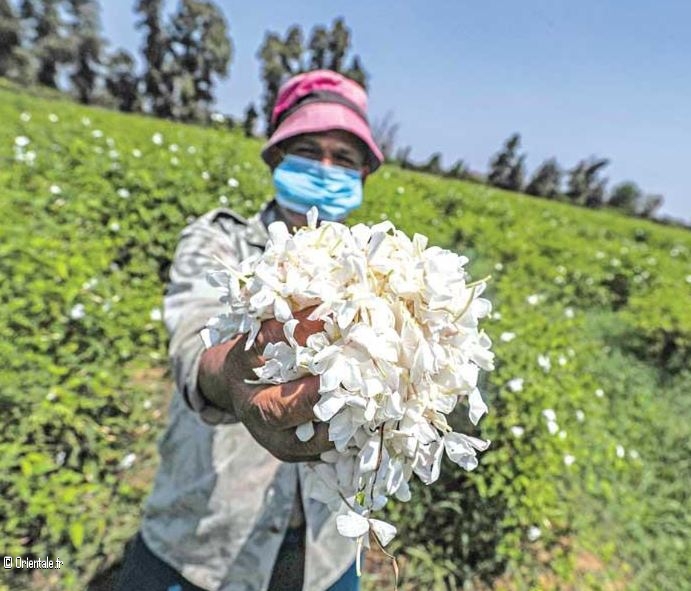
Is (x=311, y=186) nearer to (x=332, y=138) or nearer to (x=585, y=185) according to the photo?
(x=332, y=138)

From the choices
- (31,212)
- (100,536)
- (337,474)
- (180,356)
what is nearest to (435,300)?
(337,474)

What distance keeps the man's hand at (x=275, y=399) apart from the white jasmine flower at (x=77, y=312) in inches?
66.6

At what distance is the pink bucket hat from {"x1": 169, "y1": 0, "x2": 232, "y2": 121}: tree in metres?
35.4

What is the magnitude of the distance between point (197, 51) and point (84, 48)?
873cm

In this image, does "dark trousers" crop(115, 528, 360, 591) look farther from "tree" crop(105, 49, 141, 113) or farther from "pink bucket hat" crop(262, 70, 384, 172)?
"tree" crop(105, 49, 141, 113)

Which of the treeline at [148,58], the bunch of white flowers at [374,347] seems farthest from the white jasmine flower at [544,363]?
the treeline at [148,58]

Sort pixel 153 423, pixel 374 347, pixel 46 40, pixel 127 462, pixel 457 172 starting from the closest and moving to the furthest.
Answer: pixel 374 347, pixel 127 462, pixel 153 423, pixel 457 172, pixel 46 40

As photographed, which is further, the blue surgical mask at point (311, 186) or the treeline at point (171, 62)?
the treeline at point (171, 62)

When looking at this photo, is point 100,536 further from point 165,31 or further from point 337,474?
point 165,31

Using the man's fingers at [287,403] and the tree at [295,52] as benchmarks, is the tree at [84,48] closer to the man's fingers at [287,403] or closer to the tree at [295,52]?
the tree at [295,52]

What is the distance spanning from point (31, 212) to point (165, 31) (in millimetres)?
38677

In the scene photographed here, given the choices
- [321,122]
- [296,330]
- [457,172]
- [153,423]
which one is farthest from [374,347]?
[457,172]

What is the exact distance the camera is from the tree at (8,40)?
3047 cm

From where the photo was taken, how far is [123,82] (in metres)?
35.0
